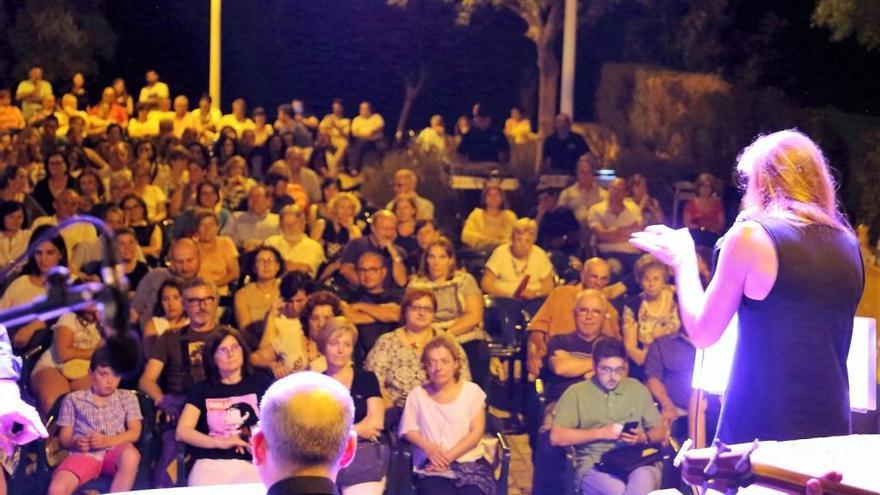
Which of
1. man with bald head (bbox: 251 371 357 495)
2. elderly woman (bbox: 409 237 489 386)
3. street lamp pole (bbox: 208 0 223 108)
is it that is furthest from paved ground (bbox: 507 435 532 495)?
man with bald head (bbox: 251 371 357 495)

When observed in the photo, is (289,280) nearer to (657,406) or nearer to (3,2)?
(657,406)

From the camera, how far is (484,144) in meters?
6.96

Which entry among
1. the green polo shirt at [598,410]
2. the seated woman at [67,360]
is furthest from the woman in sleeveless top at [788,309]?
the seated woman at [67,360]

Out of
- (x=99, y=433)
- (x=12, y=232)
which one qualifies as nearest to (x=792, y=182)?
(x=99, y=433)

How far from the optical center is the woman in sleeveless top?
2.14 m

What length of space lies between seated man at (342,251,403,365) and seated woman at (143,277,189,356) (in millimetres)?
738

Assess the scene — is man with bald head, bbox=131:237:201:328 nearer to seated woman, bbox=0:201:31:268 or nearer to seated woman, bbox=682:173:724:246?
seated woman, bbox=0:201:31:268

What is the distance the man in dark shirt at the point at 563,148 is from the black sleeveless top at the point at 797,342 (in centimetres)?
479

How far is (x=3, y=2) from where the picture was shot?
6406 millimetres

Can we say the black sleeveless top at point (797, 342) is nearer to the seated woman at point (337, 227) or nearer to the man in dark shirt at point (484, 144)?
the seated woman at point (337, 227)

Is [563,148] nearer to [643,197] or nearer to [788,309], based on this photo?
[643,197]

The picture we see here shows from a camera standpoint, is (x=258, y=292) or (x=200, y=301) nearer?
(x=200, y=301)

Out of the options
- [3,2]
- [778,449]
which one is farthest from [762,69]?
[778,449]

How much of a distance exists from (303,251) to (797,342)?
13.8 feet
